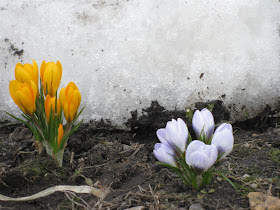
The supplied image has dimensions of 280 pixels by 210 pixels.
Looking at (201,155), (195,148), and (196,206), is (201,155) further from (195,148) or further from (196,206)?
(196,206)

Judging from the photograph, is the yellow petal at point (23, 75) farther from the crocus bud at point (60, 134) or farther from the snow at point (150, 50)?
the snow at point (150, 50)

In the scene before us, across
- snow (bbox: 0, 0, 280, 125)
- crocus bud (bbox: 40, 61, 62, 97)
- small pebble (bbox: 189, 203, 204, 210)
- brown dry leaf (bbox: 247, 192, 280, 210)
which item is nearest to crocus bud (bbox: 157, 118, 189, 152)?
small pebble (bbox: 189, 203, 204, 210)

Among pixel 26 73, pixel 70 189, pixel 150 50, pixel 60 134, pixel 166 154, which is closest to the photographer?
pixel 166 154

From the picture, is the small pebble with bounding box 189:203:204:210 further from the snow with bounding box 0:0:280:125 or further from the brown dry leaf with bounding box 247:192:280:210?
the snow with bounding box 0:0:280:125

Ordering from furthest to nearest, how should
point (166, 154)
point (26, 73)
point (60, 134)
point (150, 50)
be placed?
point (150, 50) < point (60, 134) < point (26, 73) < point (166, 154)

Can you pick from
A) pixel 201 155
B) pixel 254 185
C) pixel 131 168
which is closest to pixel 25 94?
pixel 131 168

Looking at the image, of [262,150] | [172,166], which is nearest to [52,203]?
[172,166]
